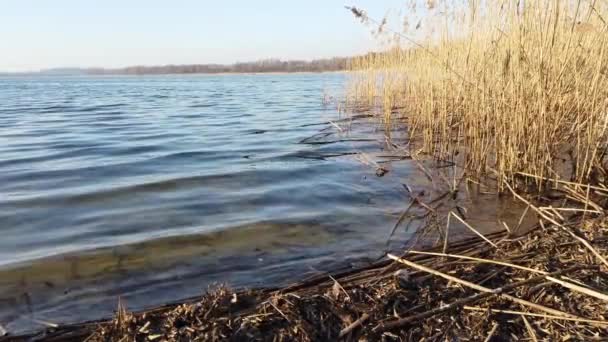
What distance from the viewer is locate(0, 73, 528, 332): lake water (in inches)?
98.2

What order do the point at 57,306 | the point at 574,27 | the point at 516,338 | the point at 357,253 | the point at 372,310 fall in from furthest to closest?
the point at 574,27, the point at 357,253, the point at 57,306, the point at 372,310, the point at 516,338

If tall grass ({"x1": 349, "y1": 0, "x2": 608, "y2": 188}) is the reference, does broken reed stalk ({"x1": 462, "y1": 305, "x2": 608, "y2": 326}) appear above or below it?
below

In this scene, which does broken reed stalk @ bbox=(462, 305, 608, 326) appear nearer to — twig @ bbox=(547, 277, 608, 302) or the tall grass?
twig @ bbox=(547, 277, 608, 302)

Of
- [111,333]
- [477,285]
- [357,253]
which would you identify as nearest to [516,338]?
[477,285]

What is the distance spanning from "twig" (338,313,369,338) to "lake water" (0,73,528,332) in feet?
2.43

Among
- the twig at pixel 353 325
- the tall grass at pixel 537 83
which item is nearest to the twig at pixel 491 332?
the twig at pixel 353 325

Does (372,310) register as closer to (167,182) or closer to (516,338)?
(516,338)

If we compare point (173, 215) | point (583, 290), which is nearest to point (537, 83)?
point (583, 290)

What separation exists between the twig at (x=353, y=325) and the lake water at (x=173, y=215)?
2.43 ft

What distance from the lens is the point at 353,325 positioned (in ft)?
5.74

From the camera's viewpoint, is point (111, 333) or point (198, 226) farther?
point (198, 226)

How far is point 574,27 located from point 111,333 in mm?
3407

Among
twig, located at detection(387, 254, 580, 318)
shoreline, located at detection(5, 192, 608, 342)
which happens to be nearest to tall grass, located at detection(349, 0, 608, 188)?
shoreline, located at detection(5, 192, 608, 342)

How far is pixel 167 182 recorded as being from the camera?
4.61 metres
